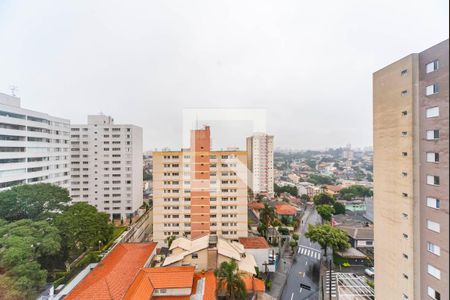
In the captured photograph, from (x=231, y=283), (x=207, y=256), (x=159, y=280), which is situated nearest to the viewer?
(x=231, y=283)

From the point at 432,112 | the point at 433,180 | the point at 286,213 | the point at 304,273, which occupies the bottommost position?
the point at 304,273

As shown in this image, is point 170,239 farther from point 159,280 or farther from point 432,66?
point 432,66

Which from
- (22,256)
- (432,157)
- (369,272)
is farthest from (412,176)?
(22,256)

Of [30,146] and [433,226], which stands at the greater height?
[30,146]

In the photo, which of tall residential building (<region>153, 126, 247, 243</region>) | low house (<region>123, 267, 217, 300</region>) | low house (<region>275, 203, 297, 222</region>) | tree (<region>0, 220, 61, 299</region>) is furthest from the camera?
low house (<region>275, 203, 297, 222</region>)

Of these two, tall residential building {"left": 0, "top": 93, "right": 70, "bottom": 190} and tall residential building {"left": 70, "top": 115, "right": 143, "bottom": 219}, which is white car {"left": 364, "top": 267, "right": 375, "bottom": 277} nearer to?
tall residential building {"left": 70, "top": 115, "right": 143, "bottom": 219}

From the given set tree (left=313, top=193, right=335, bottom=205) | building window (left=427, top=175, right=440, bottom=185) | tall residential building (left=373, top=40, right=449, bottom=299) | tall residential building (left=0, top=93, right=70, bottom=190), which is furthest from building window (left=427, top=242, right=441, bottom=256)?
tree (left=313, top=193, right=335, bottom=205)

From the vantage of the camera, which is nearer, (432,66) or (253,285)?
(432,66)

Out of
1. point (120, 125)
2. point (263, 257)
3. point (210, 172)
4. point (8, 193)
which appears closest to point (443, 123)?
point (263, 257)
